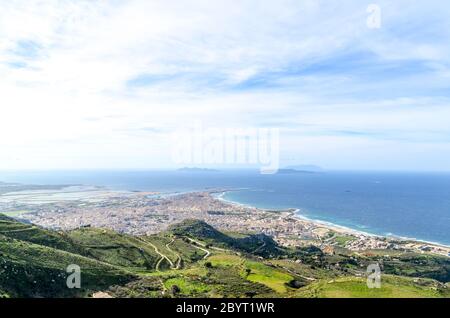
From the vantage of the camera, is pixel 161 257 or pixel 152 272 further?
pixel 161 257

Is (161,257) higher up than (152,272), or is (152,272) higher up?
(152,272)

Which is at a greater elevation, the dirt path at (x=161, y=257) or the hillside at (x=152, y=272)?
the hillside at (x=152, y=272)

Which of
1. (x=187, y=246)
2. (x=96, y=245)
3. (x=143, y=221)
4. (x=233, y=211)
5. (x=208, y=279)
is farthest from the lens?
(x=233, y=211)

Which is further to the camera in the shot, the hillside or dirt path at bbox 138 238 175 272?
dirt path at bbox 138 238 175 272

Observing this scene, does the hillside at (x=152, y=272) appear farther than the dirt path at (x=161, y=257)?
No

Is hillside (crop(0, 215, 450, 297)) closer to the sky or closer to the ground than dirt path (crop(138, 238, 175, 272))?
closer to the sky
